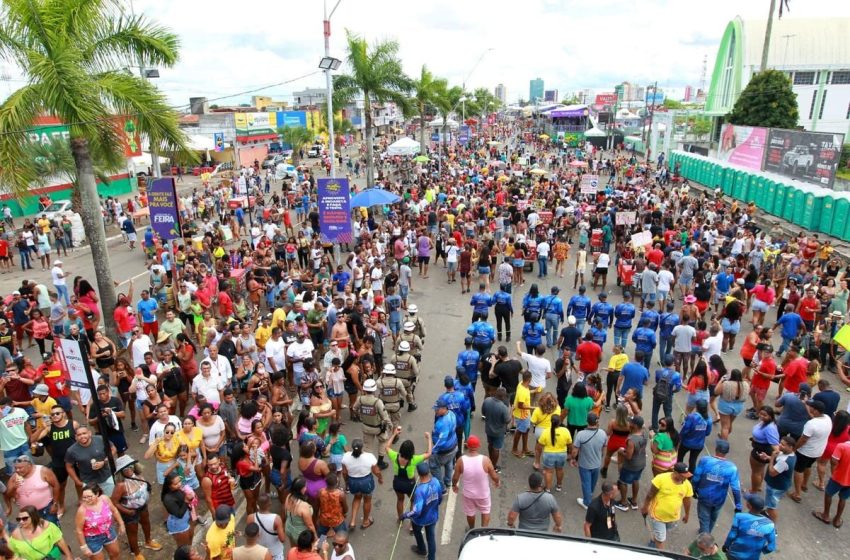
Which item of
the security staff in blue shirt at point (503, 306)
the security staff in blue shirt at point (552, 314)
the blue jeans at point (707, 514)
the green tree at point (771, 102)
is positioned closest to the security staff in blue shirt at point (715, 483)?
the blue jeans at point (707, 514)

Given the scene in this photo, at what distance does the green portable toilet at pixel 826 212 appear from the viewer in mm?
20842

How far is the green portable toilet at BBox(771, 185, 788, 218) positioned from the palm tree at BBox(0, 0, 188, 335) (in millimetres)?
24343

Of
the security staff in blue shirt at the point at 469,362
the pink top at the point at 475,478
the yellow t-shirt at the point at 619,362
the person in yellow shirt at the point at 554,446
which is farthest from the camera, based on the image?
the yellow t-shirt at the point at 619,362

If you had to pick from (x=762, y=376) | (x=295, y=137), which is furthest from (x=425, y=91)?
(x=762, y=376)

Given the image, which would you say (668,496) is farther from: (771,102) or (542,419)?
(771,102)

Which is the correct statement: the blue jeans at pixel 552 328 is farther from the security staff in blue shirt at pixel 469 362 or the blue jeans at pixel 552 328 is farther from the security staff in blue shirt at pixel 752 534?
the security staff in blue shirt at pixel 752 534

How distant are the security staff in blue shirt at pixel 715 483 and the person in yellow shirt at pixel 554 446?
147 centimetres

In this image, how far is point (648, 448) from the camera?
8336mm

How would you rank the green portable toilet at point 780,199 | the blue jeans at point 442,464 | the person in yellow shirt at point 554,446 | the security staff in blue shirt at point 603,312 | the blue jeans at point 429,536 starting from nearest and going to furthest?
1. the blue jeans at point 429,536
2. the blue jeans at point 442,464
3. the person in yellow shirt at point 554,446
4. the security staff in blue shirt at point 603,312
5. the green portable toilet at point 780,199

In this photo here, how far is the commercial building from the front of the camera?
5562 cm

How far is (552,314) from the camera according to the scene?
451 inches

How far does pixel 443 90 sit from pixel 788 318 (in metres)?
34.8

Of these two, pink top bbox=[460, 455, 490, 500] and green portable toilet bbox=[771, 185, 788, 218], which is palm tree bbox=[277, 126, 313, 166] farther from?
pink top bbox=[460, 455, 490, 500]

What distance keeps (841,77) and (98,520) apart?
71100 millimetres
